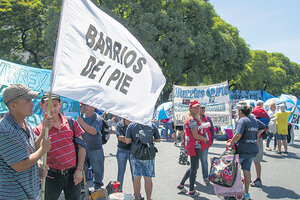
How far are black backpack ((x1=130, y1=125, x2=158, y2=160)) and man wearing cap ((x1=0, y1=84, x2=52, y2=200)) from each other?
6.84 ft

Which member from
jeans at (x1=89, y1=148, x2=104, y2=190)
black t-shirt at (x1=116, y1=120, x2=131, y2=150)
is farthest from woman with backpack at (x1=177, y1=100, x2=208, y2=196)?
jeans at (x1=89, y1=148, x2=104, y2=190)

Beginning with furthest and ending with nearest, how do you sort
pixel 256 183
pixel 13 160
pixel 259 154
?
1. pixel 259 154
2. pixel 256 183
3. pixel 13 160

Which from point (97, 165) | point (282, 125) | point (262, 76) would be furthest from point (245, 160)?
point (262, 76)

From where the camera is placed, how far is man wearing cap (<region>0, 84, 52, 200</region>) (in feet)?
7.41

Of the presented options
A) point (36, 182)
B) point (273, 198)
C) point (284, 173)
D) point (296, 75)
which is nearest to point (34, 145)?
point (36, 182)

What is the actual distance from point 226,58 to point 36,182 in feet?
77.7

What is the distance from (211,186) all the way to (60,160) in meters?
3.87

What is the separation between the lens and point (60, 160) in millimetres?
3068

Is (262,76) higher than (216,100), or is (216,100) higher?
(262,76)

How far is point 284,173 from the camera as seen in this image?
7.02m

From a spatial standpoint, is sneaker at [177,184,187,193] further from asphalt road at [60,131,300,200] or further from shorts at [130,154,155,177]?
shorts at [130,154,155,177]

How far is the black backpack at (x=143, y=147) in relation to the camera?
4.41 m

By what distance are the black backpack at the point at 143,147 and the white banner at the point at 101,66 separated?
52.9 inches

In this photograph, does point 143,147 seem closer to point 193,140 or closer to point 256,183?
point 193,140
